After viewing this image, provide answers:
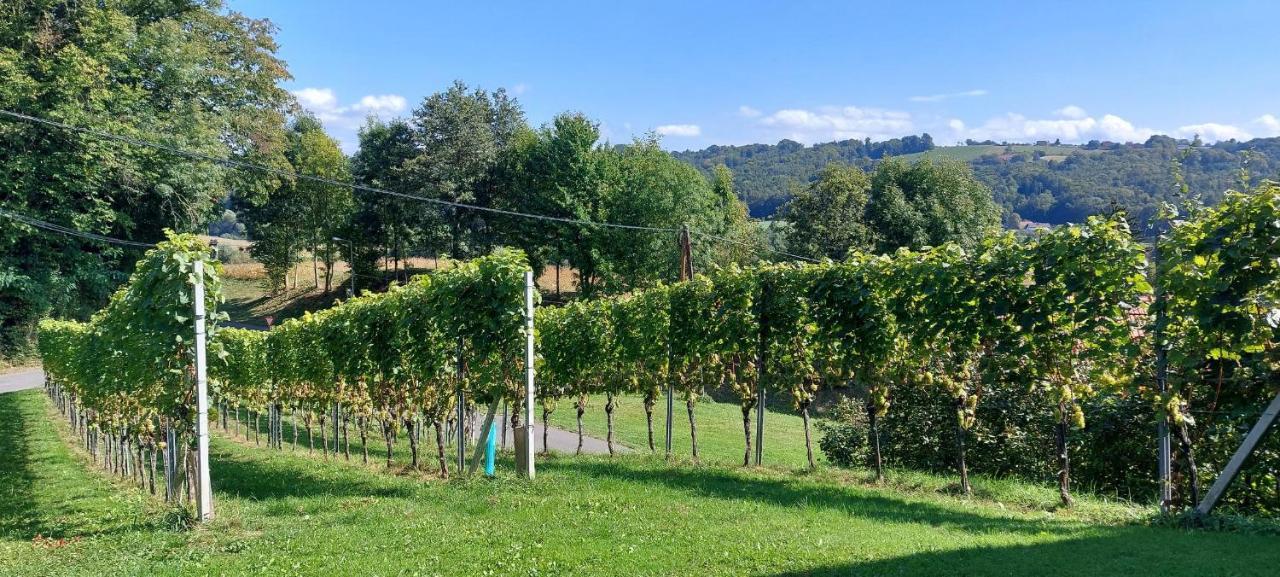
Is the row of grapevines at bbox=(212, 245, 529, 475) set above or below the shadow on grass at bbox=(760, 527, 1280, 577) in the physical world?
above

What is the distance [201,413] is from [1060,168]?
107m

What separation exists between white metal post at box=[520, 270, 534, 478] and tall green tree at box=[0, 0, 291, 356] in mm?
26885

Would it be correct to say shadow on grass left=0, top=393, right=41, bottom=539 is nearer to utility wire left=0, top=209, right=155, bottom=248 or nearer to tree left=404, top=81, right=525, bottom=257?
utility wire left=0, top=209, right=155, bottom=248

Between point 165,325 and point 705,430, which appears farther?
point 705,430

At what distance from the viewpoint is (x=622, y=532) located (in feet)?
21.5

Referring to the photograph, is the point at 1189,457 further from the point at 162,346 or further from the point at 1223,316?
the point at 162,346

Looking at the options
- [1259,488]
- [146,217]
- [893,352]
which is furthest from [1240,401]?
[146,217]

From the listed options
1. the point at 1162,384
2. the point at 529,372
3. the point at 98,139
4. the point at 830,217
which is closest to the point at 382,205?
the point at 98,139

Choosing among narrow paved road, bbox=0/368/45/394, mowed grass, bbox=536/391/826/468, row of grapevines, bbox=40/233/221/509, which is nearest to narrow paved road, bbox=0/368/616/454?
narrow paved road, bbox=0/368/45/394

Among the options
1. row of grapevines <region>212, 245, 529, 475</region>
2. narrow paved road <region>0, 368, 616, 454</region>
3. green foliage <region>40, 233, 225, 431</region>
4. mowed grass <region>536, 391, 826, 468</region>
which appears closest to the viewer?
green foliage <region>40, 233, 225, 431</region>

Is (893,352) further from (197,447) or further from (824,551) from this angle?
(197,447)

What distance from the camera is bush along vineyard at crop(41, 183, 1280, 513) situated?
6672 millimetres

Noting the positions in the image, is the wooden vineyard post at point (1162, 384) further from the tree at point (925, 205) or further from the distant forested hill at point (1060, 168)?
the tree at point (925, 205)

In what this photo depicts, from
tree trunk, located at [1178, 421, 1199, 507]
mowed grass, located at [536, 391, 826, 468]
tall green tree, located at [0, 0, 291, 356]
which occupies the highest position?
tall green tree, located at [0, 0, 291, 356]
